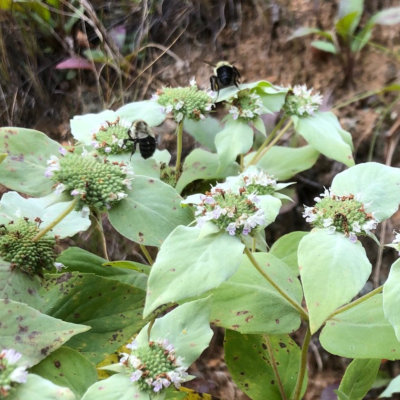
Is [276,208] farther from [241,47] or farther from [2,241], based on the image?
[241,47]

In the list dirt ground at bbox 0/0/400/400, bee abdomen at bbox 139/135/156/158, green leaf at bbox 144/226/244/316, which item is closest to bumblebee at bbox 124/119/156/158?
bee abdomen at bbox 139/135/156/158

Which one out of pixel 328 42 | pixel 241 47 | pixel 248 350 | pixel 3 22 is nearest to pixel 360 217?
pixel 248 350

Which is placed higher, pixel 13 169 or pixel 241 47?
pixel 13 169

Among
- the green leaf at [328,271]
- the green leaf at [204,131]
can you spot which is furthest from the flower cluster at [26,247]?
the green leaf at [204,131]

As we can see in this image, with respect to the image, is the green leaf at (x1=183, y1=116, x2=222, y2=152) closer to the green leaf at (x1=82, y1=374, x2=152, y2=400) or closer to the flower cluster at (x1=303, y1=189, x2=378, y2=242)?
the flower cluster at (x1=303, y1=189, x2=378, y2=242)

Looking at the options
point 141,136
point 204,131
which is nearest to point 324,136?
point 204,131

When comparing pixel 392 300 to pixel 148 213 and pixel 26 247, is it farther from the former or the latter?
pixel 26 247

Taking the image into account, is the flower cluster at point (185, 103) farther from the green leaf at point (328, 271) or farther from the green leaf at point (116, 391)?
the green leaf at point (116, 391)

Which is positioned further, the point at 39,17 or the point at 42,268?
the point at 39,17
